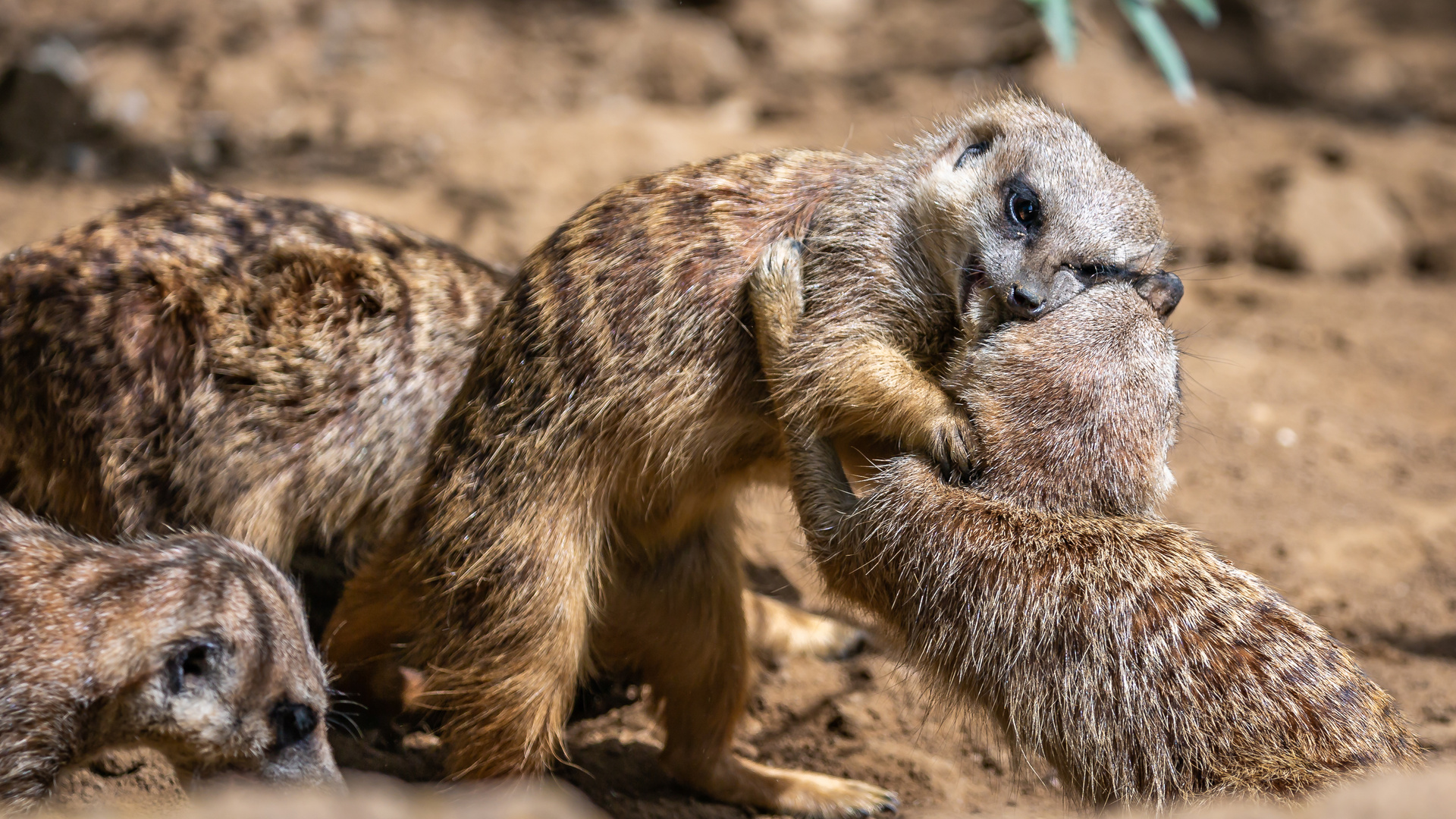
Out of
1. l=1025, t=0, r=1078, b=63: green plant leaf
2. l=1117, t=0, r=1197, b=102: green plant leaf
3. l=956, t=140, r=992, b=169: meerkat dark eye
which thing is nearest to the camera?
l=956, t=140, r=992, b=169: meerkat dark eye

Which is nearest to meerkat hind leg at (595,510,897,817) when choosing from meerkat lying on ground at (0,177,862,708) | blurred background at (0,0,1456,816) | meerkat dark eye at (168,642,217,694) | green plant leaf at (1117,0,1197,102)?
blurred background at (0,0,1456,816)

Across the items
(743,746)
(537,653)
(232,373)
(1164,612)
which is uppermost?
(232,373)

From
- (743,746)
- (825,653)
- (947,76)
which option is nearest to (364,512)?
(743,746)

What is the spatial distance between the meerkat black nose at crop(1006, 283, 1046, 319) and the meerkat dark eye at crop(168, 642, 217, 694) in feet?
7.63

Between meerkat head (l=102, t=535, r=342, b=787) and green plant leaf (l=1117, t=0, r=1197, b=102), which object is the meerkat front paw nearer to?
meerkat head (l=102, t=535, r=342, b=787)

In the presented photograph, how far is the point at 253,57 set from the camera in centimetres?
796

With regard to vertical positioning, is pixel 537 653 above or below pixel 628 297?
below

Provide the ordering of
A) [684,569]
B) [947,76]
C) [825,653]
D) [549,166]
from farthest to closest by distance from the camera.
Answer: [947,76], [549,166], [825,653], [684,569]

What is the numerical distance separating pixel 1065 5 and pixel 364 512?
306 cm

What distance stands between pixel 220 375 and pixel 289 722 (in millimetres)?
1135

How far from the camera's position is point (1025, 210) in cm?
333

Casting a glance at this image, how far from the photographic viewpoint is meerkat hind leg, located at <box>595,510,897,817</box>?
3957 mm

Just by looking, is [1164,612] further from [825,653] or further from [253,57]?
[253,57]

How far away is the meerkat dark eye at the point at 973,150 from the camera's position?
142 inches
